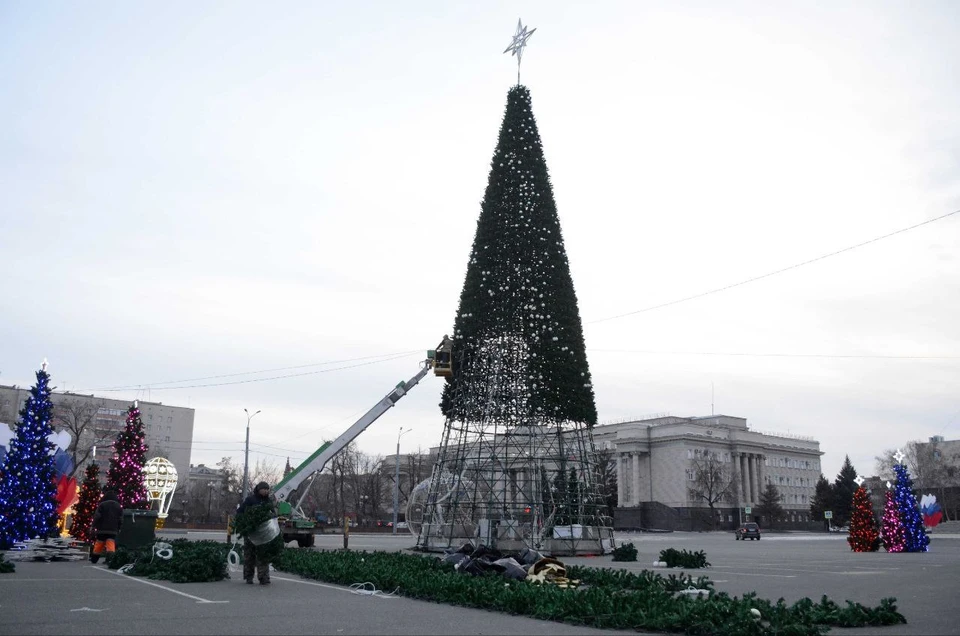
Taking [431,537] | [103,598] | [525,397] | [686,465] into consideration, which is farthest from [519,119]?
[686,465]

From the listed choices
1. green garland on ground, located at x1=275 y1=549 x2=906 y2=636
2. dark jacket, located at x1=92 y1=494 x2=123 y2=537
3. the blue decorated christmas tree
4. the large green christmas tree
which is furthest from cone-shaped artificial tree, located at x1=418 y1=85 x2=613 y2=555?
green garland on ground, located at x1=275 y1=549 x2=906 y2=636

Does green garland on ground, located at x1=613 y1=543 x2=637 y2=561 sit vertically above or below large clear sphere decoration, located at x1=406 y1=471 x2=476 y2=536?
below

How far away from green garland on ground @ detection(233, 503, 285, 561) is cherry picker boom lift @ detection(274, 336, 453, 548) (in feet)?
40.0

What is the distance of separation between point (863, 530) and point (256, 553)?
96.3 ft

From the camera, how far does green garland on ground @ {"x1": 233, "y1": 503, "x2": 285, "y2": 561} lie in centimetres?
1303

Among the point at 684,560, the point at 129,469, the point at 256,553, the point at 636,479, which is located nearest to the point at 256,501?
the point at 256,553

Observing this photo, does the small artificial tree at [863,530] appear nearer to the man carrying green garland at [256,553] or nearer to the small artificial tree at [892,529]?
the small artificial tree at [892,529]

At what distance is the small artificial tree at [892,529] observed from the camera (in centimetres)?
3253

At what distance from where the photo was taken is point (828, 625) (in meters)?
8.85

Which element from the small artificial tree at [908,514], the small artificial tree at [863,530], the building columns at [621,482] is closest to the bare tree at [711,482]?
the building columns at [621,482]

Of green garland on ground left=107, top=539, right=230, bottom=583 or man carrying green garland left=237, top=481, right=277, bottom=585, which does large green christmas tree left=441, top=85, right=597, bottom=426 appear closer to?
green garland on ground left=107, top=539, right=230, bottom=583

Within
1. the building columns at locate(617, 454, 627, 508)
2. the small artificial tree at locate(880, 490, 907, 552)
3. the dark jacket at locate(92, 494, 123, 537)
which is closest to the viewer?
the dark jacket at locate(92, 494, 123, 537)

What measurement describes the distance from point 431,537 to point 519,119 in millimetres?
15042

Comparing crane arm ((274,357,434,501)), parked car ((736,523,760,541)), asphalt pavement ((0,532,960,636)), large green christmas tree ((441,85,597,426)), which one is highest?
large green christmas tree ((441,85,597,426))
